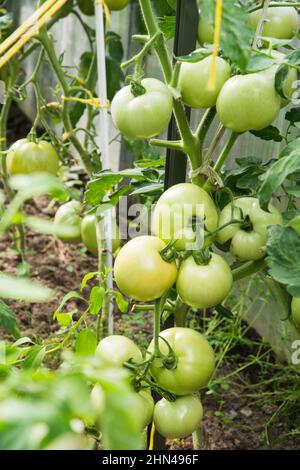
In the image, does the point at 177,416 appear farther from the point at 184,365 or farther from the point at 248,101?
the point at 248,101

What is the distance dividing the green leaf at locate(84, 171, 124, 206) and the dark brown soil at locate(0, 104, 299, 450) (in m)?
0.44

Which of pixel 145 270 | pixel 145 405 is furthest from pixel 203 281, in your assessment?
pixel 145 405

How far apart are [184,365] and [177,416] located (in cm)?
9

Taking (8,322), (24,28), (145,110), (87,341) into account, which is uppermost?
(24,28)

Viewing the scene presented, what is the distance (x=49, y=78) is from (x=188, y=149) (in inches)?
108

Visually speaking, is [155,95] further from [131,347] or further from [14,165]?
[14,165]

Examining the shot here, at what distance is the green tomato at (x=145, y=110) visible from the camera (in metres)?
0.85

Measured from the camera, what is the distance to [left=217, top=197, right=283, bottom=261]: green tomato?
869 millimetres

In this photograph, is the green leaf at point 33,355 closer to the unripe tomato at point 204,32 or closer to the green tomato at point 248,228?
the green tomato at point 248,228

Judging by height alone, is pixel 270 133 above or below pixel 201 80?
below

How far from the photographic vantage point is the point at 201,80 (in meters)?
0.84

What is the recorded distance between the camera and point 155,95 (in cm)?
85

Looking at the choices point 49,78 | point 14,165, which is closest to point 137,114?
point 14,165

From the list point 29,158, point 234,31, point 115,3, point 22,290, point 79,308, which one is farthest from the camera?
point 79,308
